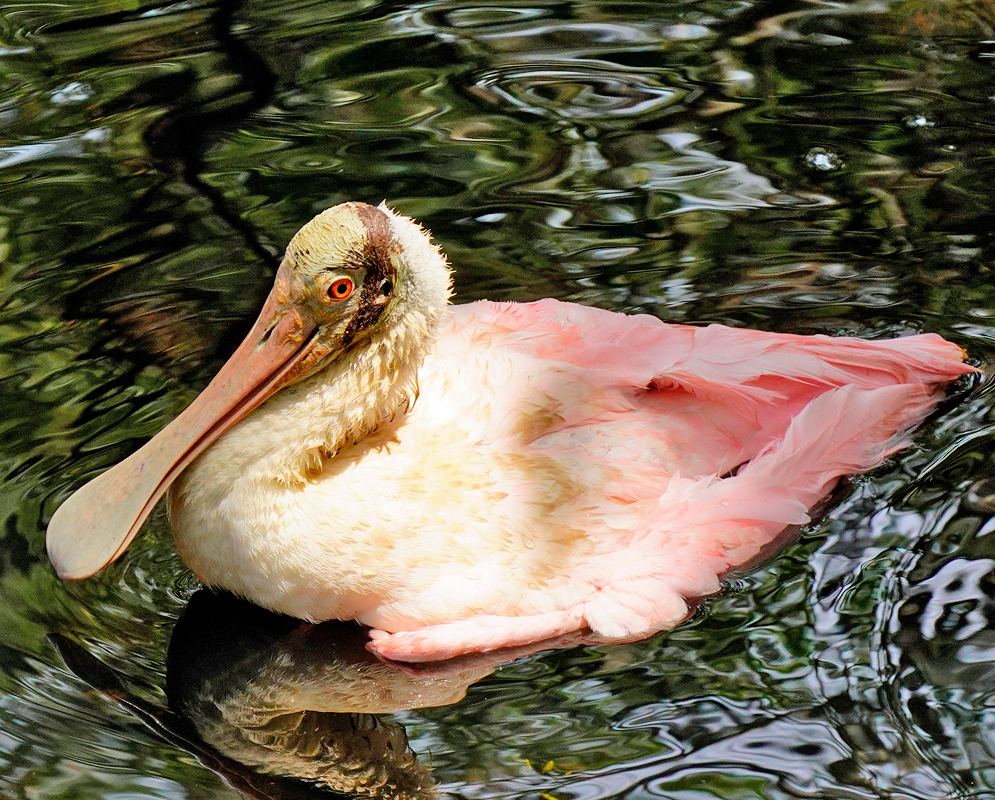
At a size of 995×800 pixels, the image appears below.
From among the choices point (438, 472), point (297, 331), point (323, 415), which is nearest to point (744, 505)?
point (438, 472)

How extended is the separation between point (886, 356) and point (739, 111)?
2.14 metres

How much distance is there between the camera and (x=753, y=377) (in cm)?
424

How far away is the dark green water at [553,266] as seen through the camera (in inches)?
133

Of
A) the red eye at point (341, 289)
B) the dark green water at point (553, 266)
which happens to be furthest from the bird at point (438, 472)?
the dark green water at point (553, 266)

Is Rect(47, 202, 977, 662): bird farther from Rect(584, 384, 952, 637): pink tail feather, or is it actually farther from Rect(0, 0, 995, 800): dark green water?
Rect(0, 0, 995, 800): dark green water

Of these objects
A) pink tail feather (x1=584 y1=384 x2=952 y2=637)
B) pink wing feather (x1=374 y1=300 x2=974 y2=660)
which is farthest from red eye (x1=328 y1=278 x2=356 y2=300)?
pink tail feather (x1=584 y1=384 x2=952 y2=637)

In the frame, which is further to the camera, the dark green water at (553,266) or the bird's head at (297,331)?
the bird's head at (297,331)

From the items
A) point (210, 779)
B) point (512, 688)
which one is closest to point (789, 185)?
point (512, 688)

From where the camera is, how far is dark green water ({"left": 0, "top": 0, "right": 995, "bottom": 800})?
338 centimetres

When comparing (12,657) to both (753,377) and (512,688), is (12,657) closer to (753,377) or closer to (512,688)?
(512,688)

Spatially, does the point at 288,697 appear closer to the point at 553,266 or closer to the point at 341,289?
the point at 341,289

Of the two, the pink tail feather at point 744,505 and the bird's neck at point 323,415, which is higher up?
the bird's neck at point 323,415

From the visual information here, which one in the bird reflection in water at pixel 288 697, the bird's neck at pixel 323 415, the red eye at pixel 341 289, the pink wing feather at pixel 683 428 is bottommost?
the bird reflection in water at pixel 288 697

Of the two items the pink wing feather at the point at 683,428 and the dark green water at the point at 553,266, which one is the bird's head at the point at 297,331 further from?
the pink wing feather at the point at 683,428
